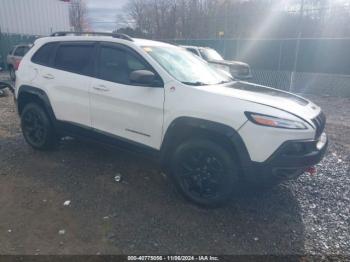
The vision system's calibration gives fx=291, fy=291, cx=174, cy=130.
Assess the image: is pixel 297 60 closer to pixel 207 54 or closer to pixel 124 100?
pixel 207 54

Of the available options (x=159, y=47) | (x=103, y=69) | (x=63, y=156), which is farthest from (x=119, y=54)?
(x=63, y=156)

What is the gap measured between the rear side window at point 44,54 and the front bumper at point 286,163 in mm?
3402

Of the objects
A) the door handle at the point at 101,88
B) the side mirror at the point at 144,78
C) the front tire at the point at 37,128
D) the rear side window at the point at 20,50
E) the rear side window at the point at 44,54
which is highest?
the rear side window at the point at 44,54

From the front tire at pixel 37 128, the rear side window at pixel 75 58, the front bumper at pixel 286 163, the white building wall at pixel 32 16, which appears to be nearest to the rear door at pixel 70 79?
the rear side window at pixel 75 58

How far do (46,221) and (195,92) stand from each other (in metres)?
2.08

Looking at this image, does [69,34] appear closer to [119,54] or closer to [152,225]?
[119,54]

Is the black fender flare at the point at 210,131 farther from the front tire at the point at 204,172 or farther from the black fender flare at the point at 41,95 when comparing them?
the black fender flare at the point at 41,95

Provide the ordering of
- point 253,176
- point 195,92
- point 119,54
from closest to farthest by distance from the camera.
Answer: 1. point 253,176
2. point 195,92
3. point 119,54

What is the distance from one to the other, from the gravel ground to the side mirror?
135 cm

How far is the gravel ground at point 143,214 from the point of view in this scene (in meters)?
2.72

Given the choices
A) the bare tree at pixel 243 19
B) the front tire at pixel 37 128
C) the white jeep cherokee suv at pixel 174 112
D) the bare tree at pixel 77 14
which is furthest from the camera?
the bare tree at pixel 77 14

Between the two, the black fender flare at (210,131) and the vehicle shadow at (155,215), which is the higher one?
the black fender flare at (210,131)

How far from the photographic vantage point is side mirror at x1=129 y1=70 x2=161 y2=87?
3223 mm

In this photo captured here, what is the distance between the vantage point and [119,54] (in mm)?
3779
